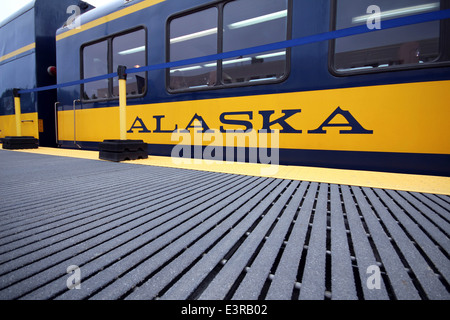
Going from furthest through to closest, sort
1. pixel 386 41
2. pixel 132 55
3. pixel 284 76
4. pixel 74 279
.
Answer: pixel 132 55 < pixel 284 76 < pixel 386 41 < pixel 74 279

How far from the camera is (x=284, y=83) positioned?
7.06ft

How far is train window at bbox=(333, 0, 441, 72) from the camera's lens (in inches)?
65.6

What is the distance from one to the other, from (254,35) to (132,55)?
5.81 ft

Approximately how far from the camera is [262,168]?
2.04 metres

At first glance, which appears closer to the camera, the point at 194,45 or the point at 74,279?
the point at 74,279

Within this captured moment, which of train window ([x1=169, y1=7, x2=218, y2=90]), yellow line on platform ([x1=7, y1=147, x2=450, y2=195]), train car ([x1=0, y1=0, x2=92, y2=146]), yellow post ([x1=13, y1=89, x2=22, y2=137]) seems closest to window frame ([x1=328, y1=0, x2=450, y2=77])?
yellow line on platform ([x1=7, y1=147, x2=450, y2=195])

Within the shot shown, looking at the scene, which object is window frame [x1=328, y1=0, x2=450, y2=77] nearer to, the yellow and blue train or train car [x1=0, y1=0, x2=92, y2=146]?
the yellow and blue train

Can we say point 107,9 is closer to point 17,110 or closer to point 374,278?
point 17,110

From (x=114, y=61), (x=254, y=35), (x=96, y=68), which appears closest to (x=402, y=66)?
(x=254, y=35)

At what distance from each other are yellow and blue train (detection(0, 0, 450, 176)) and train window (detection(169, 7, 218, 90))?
0.01 meters

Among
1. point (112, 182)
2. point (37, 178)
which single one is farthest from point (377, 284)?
point (37, 178)

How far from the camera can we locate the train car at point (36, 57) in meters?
4.00

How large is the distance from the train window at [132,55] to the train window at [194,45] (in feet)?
1.58

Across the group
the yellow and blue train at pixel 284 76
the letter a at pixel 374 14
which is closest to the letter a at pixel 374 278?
the yellow and blue train at pixel 284 76
